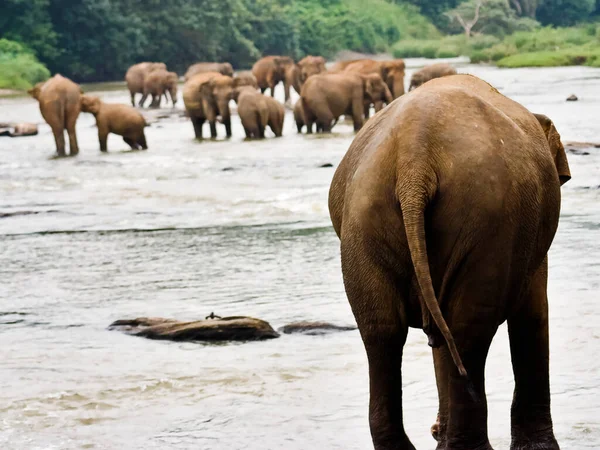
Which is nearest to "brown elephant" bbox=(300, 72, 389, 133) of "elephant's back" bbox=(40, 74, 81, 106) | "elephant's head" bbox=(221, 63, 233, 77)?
"elephant's back" bbox=(40, 74, 81, 106)

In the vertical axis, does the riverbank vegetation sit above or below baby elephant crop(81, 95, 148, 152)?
below

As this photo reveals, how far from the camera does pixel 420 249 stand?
13.5 feet

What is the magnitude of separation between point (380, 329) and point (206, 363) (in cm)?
302


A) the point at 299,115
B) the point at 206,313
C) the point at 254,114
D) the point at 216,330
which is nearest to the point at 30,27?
the point at 299,115

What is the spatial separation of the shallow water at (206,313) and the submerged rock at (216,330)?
0.40ft

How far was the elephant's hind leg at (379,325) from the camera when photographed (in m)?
4.36

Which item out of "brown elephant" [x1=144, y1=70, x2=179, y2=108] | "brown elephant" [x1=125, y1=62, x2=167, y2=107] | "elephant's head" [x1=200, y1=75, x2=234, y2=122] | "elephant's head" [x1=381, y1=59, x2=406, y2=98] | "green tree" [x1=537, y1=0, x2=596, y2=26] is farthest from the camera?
"green tree" [x1=537, y1=0, x2=596, y2=26]

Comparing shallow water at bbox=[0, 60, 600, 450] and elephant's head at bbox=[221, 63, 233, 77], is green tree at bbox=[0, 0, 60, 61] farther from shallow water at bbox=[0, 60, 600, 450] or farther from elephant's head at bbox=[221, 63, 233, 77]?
shallow water at bbox=[0, 60, 600, 450]

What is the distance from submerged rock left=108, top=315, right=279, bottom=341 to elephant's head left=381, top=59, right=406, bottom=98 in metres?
27.5

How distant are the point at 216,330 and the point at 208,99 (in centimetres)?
2127

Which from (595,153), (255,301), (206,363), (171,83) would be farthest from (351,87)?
(206,363)

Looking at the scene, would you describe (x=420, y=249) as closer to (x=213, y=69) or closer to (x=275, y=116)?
(x=275, y=116)

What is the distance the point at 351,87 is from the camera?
2852 cm

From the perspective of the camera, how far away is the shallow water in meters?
5.97
